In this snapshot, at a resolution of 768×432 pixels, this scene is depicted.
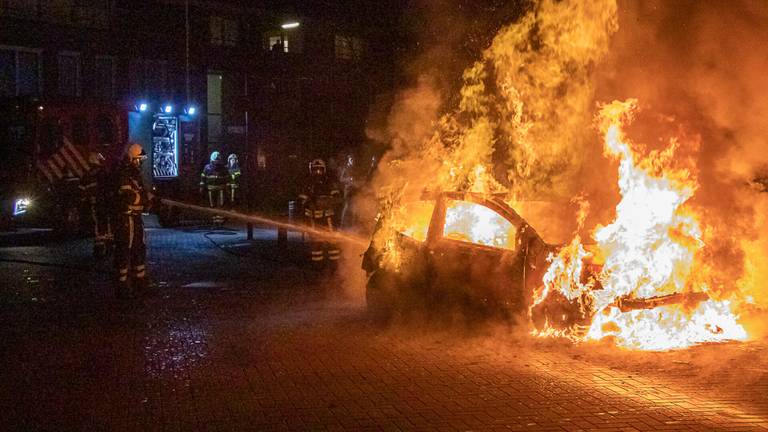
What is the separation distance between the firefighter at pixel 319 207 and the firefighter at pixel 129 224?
3.75 metres

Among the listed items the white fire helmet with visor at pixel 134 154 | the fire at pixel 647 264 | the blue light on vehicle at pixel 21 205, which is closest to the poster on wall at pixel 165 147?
the blue light on vehicle at pixel 21 205

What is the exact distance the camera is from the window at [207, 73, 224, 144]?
3700 cm

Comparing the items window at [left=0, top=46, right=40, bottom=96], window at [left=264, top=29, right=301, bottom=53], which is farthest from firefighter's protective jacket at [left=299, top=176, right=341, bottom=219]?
window at [left=264, top=29, right=301, bottom=53]

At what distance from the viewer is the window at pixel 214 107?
37.0 meters

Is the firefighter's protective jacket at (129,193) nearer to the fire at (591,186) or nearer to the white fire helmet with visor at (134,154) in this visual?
the white fire helmet with visor at (134,154)

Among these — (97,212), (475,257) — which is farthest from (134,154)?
(475,257)

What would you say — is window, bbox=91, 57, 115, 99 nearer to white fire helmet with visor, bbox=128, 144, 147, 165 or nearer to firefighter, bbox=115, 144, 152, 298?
white fire helmet with visor, bbox=128, 144, 147, 165

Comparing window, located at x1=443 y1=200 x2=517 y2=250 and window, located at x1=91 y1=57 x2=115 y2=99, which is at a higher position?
window, located at x1=91 y1=57 x2=115 y2=99

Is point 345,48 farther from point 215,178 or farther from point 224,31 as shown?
point 215,178

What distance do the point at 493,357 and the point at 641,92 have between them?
218 inches

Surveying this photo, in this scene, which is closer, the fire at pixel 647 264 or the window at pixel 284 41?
the fire at pixel 647 264

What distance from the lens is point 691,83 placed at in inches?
440

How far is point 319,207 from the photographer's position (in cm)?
1434

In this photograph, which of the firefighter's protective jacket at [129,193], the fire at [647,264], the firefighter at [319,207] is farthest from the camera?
the firefighter at [319,207]
